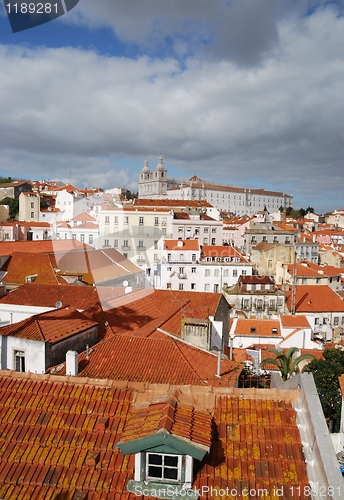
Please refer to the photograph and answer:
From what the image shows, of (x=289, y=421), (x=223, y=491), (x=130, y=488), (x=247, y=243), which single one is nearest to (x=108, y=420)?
(x=130, y=488)

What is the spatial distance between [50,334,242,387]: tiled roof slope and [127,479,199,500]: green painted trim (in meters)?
4.87

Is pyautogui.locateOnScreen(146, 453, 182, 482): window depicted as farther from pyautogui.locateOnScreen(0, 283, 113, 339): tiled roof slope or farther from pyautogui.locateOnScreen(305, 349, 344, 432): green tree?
pyautogui.locateOnScreen(305, 349, 344, 432): green tree

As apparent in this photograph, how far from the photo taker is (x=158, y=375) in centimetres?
878

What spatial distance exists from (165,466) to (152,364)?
229 inches

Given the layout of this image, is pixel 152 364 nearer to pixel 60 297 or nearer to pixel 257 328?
pixel 60 297

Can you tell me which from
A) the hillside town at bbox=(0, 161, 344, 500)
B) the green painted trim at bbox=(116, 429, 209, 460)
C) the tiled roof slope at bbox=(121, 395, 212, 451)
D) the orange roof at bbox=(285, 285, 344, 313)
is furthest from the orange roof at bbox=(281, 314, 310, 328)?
the green painted trim at bbox=(116, 429, 209, 460)

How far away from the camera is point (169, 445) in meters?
3.31

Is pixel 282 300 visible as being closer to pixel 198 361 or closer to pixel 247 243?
pixel 247 243

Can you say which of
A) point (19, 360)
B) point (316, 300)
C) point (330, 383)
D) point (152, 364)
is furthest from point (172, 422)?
point (316, 300)

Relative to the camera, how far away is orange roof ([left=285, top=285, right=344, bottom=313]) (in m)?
35.1

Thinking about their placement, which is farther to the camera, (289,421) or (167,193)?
(167,193)

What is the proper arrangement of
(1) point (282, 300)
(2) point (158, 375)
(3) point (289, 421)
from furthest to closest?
(1) point (282, 300) → (2) point (158, 375) → (3) point (289, 421)

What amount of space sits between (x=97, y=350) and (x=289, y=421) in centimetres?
630

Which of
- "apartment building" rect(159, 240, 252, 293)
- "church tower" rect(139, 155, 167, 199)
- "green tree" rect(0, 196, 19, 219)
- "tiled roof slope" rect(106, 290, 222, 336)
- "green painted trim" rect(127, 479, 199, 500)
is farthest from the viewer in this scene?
"church tower" rect(139, 155, 167, 199)
